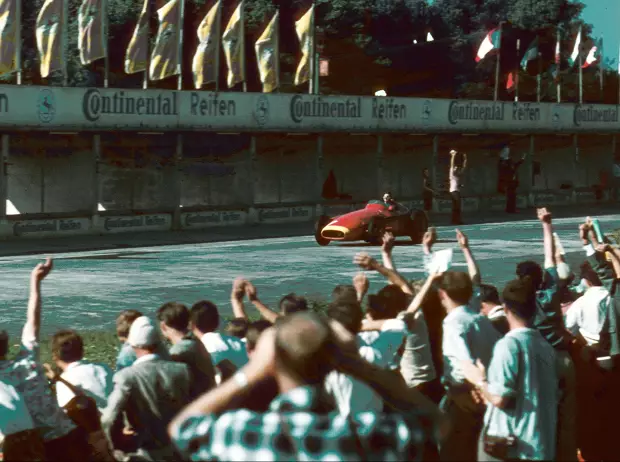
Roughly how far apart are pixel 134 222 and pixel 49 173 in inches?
104

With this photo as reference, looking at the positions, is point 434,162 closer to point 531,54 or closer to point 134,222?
point 531,54

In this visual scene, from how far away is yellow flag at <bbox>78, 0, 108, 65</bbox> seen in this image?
3478 centimetres

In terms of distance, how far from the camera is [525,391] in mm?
6465

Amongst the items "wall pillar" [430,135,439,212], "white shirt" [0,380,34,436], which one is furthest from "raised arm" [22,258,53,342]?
"wall pillar" [430,135,439,212]

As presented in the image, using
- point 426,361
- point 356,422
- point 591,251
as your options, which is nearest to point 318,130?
point 591,251

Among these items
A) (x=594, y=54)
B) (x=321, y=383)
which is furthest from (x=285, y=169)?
(x=321, y=383)

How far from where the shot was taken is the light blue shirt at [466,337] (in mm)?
7293

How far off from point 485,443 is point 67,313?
12551 millimetres

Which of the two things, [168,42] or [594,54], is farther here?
[594,54]

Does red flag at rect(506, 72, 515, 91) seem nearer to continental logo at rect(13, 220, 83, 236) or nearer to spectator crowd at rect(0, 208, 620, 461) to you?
continental logo at rect(13, 220, 83, 236)

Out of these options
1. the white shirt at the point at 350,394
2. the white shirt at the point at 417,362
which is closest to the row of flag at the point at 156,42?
the white shirt at the point at 417,362

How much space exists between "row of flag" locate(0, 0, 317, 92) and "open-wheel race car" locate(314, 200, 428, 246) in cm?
876

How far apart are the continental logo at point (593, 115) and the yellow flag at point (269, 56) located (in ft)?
51.6

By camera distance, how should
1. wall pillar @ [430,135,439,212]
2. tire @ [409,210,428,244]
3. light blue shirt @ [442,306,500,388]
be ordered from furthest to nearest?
wall pillar @ [430,135,439,212] → tire @ [409,210,428,244] → light blue shirt @ [442,306,500,388]
